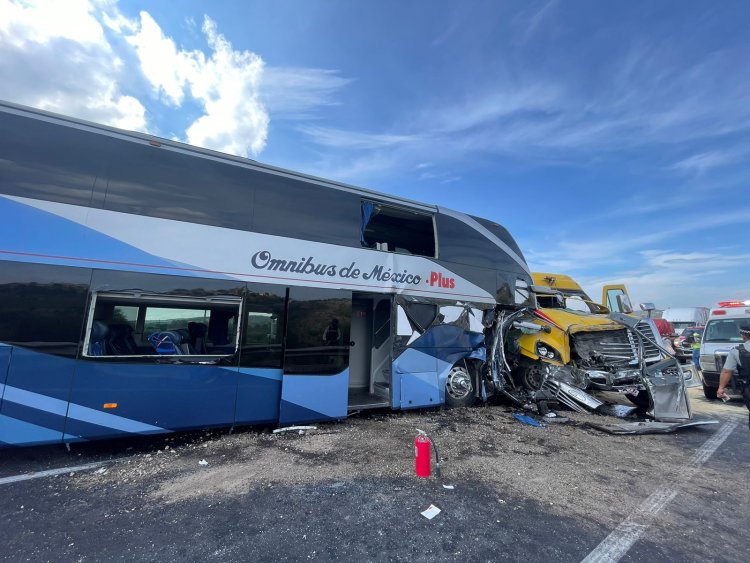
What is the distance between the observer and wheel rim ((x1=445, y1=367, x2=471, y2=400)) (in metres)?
7.37

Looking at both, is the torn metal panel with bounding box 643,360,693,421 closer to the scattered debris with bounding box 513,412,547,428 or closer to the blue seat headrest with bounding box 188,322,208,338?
the scattered debris with bounding box 513,412,547,428

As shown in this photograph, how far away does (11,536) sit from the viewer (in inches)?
113

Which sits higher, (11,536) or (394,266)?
(394,266)

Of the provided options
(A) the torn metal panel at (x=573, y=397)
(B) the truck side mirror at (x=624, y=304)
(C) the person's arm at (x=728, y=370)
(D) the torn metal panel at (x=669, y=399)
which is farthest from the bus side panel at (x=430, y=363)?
(B) the truck side mirror at (x=624, y=304)

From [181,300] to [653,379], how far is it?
28.9 ft

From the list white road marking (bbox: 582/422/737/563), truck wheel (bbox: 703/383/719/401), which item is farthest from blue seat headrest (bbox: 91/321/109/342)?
truck wheel (bbox: 703/383/719/401)

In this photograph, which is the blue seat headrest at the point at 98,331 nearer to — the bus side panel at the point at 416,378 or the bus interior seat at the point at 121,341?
the bus interior seat at the point at 121,341

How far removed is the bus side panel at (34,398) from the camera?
383 cm

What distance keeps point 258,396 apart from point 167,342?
57.6 inches

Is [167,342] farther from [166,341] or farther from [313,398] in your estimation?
[313,398]

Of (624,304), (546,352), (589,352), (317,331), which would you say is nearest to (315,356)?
(317,331)

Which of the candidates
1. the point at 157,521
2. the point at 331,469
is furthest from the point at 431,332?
the point at 157,521

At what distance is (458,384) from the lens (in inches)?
291

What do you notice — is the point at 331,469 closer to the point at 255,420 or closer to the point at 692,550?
the point at 255,420
